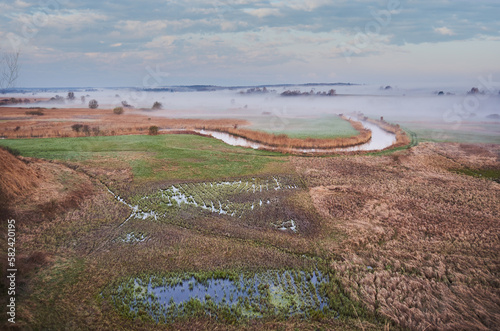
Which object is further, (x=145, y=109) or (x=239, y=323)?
(x=145, y=109)

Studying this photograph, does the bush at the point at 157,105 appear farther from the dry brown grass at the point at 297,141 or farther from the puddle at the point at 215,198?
the puddle at the point at 215,198

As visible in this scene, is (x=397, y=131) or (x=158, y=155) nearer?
(x=158, y=155)

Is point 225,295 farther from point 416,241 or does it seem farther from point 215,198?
point 215,198

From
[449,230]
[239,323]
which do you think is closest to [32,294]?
[239,323]

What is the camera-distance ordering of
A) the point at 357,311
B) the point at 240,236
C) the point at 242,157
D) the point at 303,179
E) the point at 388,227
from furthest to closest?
the point at 242,157, the point at 303,179, the point at 388,227, the point at 240,236, the point at 357,311

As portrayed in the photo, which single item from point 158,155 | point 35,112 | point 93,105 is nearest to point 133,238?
point 158,155

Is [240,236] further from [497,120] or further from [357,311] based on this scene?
[497,120]

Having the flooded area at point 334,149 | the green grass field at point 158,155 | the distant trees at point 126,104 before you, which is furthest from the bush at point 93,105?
the green grass field at point 158,155
